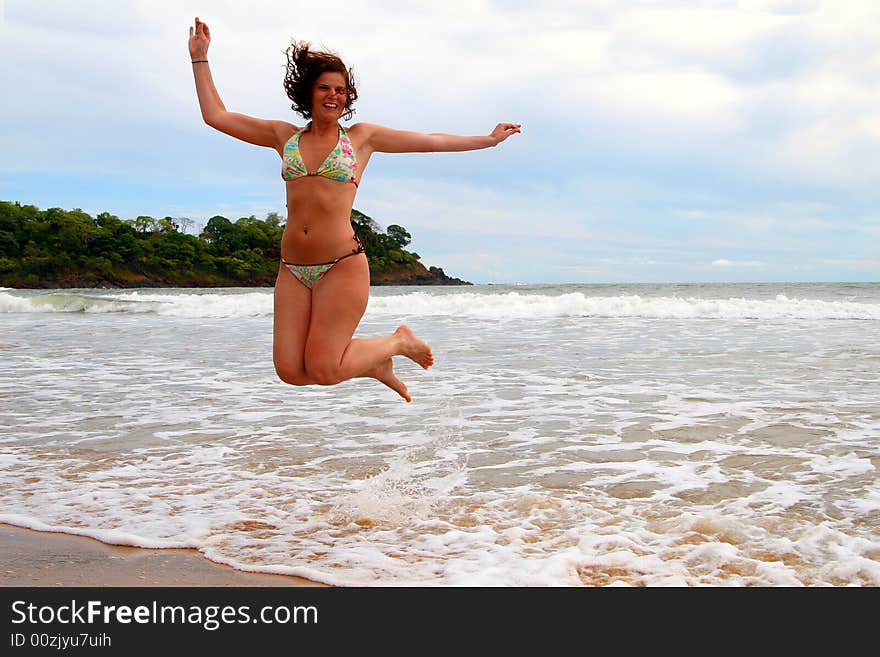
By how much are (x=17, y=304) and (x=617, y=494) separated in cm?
2849

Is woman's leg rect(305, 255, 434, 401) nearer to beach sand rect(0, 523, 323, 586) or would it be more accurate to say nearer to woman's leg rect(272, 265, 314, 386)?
woman's leg rect(272, 265, 314, 386)

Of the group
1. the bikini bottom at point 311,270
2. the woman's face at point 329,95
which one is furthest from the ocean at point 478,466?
the woman's face at point 329,95

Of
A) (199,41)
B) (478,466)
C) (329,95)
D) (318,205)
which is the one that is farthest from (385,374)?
(199,41)

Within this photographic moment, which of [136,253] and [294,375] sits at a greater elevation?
[136,253]

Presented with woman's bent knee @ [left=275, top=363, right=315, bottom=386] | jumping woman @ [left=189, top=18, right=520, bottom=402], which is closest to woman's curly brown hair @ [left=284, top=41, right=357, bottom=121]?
jumping woman @ [left=189, top=18, right=520, bottom=402]

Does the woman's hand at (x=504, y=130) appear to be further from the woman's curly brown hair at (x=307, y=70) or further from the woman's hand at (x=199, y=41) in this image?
the woman's hand at (x=199, y=41)

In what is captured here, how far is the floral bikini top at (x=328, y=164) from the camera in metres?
4.31

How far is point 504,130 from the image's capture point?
16.2ft

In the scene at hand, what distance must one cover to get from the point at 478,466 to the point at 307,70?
2.78 metres

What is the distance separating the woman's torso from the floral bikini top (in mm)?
12

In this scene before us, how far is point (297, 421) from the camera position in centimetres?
698

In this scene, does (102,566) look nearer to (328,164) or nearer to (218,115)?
(328,164)

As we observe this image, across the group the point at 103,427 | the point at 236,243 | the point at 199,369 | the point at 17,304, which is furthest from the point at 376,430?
the point at 236,243

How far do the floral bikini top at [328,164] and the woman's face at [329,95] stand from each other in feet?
0.48
